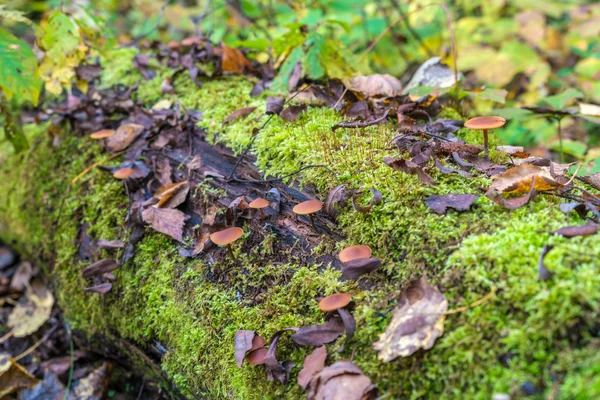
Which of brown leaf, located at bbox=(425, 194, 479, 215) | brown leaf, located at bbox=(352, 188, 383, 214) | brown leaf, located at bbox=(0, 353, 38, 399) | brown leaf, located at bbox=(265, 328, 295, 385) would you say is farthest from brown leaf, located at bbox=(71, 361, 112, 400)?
brown leaf, located at bbox=(425, 194, 479, 215)

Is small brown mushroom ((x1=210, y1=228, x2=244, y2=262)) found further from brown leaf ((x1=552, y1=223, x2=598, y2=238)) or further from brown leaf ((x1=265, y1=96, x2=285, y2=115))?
brown leaf ((x1=552, y1=223, x2=598, y2=238))

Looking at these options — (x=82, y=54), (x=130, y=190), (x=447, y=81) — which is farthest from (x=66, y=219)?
(x=447, y=81)

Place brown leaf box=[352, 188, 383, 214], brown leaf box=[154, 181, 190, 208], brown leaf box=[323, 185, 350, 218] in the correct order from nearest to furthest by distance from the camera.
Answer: brown leaf box=[352, 188, 383, 214] < brown leaf box=[323, 185, 350, 218] < brown leaf box=[154, 181, 190, 208]

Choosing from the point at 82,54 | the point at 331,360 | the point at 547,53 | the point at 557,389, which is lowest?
the point at 547,53

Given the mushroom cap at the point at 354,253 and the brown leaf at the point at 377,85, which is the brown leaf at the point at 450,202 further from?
the brown leaf at the point at 377,85

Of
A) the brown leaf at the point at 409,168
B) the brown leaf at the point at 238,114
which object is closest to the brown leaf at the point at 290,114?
the brown leaf at the point at 238,114

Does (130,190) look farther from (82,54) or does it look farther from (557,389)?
(557,389)
